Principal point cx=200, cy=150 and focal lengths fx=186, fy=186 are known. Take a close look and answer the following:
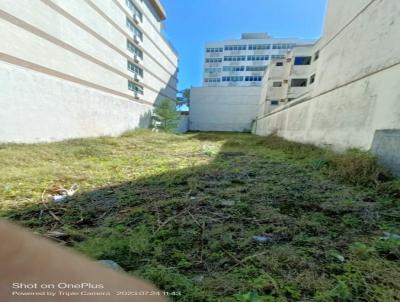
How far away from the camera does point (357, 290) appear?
1.15 metres

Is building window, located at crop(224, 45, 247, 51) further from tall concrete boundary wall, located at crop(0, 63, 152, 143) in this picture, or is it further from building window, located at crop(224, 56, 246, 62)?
tall concrete boundary wall, located at crop(0, 63, 152, 143)

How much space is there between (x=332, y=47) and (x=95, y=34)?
10637mm

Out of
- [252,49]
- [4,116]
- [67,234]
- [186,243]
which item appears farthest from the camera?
[252,49]

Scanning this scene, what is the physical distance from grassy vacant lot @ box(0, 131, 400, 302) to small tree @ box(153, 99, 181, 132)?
12400 mm

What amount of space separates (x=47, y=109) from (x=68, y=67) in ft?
8.15

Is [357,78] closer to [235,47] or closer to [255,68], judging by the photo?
[255,68]

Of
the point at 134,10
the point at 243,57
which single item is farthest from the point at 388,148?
the point at 243,57

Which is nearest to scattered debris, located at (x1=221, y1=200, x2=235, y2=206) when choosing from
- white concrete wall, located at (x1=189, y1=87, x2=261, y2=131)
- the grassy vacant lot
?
the grassy vacant lot

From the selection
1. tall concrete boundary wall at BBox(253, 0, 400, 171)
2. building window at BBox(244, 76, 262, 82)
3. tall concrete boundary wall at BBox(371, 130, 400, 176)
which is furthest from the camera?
building window at BBox(244, 76, 262, 82)

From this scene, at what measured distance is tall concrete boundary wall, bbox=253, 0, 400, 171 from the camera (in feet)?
10.8

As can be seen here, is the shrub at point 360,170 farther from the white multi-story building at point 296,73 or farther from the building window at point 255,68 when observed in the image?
the building window at point 255,68

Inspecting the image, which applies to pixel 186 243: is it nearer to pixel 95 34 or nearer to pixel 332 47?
pixel 332 47

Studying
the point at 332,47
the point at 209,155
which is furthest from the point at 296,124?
the point at 209,155

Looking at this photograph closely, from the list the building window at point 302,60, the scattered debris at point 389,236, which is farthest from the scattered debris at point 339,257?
the building window at point 302,60
